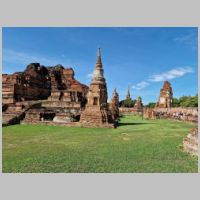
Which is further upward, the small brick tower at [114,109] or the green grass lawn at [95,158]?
the small brick tower at [114,109]

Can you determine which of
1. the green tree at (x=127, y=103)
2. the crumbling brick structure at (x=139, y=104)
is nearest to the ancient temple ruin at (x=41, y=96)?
the crumbling brick structure at (x=139, y=104)

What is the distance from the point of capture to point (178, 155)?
8789 mm

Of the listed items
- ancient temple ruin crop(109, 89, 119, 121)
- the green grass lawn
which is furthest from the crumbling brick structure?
the green grass lawn

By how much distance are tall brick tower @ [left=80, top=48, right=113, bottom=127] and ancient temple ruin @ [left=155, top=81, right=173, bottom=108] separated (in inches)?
1132

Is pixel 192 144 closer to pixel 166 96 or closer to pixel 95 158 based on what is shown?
pixel 95 158

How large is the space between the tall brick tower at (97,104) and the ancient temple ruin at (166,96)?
28.7m

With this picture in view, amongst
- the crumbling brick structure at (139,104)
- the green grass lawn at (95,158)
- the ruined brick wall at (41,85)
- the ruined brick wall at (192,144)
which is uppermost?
the ruined brick wall at (41,85)

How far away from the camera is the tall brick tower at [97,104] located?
20.8 m

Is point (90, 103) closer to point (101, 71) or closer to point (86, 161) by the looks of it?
point (101, 71)

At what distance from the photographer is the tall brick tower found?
2084cm

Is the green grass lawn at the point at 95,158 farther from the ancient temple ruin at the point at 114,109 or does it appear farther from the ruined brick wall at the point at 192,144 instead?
the ancient temple ruin at the point at 114,109

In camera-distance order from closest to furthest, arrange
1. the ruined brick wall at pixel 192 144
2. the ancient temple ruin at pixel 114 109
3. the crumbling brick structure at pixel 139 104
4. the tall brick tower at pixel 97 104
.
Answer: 1. the ruined brick wall at pixel 192 144
2. the tall brick tower at pixel 97 104
3. the ancient temple ruin at pixel 114 109
4. the crumbling brick structure at pixel 139 104

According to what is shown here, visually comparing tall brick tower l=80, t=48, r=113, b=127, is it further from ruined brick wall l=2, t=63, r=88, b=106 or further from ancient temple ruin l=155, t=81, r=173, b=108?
ancient temple ruin l=155, t=81, r=173, b=108

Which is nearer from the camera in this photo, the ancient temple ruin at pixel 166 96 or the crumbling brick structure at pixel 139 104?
the ancient temple ruin at pixel 166 96
